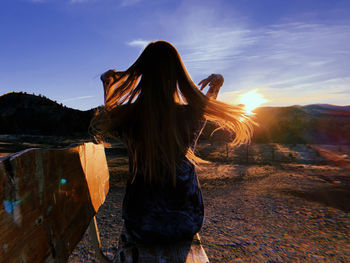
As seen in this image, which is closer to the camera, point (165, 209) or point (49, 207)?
point (49, 207)

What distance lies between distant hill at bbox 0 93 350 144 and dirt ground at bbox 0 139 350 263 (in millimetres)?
17047

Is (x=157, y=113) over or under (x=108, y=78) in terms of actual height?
under

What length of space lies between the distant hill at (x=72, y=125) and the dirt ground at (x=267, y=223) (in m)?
17.0

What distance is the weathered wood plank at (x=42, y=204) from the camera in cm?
65

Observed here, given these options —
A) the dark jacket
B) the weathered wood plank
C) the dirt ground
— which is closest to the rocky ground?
the dirt ground

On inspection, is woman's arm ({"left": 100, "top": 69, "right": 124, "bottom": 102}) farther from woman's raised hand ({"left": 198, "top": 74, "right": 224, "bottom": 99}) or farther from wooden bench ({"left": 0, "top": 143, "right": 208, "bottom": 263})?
woman's raised hand ({"left": 198, "top": 74, "right": 224, "bottom": 99})

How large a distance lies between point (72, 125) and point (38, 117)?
12309 mm

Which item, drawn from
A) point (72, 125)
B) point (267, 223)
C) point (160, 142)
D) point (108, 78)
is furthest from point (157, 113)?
point (72, 125)

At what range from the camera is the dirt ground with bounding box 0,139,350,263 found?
314 centimetres

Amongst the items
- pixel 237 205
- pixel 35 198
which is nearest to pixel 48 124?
pixel 237 205

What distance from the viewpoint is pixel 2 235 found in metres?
0.61

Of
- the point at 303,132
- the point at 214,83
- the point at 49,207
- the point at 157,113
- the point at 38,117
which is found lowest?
the point at 303,132

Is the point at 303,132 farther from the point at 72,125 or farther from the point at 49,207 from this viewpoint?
the point at 49,207

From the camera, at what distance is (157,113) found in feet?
5.16
